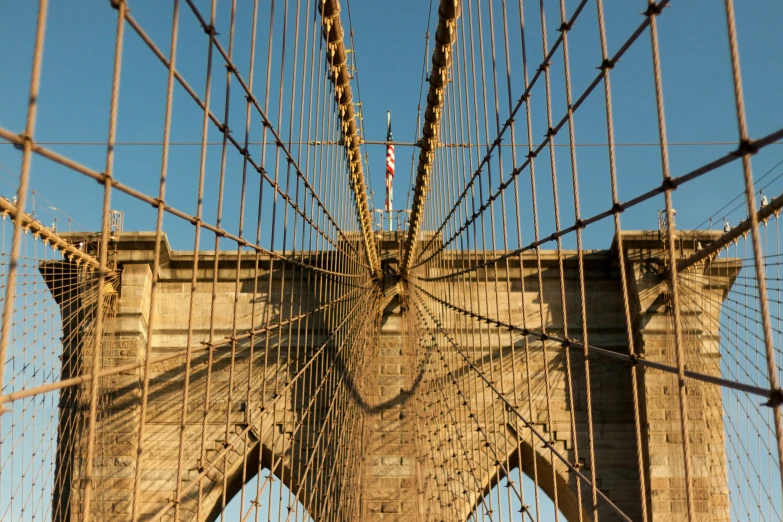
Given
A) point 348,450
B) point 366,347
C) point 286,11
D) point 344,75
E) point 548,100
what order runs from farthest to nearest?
point 366,347 < point 348,450 < point 344,75 < point 286,11 < point 548,100

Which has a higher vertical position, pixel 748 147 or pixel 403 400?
pixel 748 147

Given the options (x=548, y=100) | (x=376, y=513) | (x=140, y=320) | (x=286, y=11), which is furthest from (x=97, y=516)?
(x=548, y=100)

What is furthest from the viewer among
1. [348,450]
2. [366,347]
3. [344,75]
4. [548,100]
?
[366,347]

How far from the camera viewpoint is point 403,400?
41.4 ft

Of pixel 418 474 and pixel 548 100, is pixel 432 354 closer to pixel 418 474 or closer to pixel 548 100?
pixel 418 474

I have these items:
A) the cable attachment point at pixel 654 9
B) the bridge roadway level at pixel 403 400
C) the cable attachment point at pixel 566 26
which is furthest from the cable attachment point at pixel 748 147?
the bridge roadway level at pixel 403 400

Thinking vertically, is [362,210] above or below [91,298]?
above

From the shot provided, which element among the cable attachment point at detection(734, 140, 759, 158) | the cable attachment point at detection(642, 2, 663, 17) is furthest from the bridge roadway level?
the cable attachment point at detection(734, 140, 759, 158)

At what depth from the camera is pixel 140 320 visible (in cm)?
1232

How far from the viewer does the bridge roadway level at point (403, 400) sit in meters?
11.6

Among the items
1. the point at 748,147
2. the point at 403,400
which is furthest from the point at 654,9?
the point at 403,400

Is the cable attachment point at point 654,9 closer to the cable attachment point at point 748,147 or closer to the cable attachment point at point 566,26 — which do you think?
the cable attachment point at point 748,147

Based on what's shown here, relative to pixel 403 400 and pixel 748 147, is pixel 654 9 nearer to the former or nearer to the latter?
pixel 748 147

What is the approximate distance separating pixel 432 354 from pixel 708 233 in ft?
13.7
